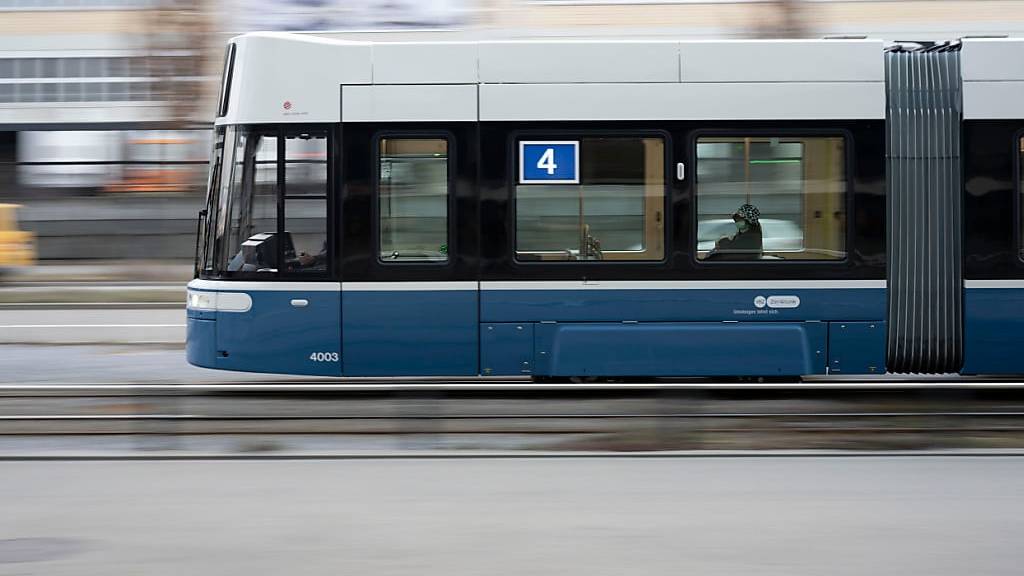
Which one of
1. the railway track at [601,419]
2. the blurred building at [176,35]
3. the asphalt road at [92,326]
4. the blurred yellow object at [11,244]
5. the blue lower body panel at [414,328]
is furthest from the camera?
the blurred building at [176,35]

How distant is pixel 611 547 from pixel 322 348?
5802mm

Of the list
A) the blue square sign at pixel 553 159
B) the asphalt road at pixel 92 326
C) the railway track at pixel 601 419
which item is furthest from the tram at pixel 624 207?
the asphalt road at pixel 92 326

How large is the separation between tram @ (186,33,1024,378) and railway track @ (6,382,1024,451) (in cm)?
233

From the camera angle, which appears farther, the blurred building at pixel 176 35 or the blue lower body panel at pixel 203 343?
the blurred building at pixel 176 35

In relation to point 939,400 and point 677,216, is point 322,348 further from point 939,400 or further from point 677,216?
point 939,400

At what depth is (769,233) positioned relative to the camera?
470 inches

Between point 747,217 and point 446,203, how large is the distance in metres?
2.60

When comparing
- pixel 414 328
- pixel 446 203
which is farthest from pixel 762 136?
pixel 414 328

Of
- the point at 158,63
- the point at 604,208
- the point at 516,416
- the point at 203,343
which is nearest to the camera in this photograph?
the point at 516,416

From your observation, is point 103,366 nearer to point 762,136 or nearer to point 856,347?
point 762,136

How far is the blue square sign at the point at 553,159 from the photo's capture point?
11898 mm

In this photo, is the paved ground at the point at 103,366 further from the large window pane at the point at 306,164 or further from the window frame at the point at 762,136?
the window frame at the point at 762,136

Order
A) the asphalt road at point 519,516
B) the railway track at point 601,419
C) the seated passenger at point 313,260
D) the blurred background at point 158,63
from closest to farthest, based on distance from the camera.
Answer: the asphalt road at point 519,516 → the railway track at point 601,419 → the seated passenger at point 313,260 → the blurred background at point 158,63

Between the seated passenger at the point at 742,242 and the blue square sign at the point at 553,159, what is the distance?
1.36 metres
